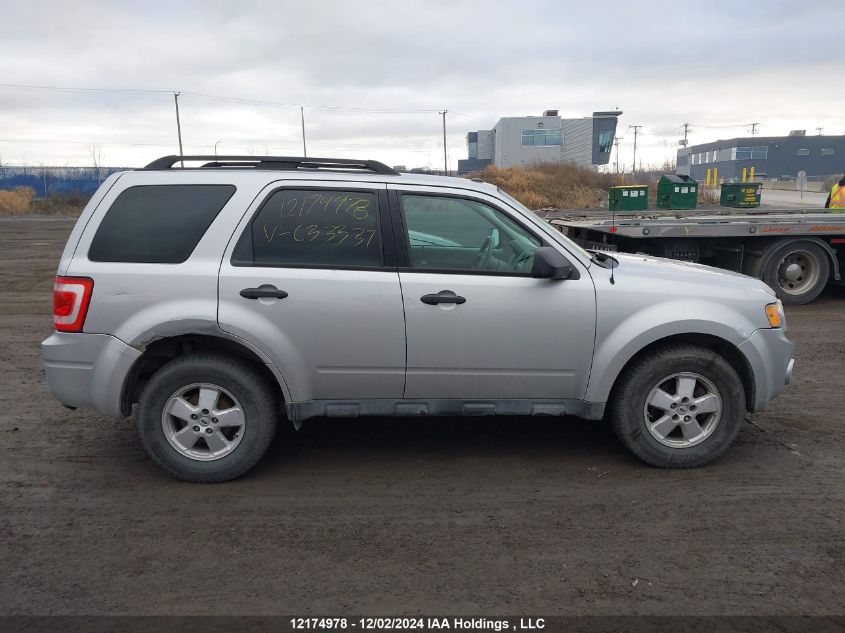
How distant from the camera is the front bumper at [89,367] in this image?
14.3 ft

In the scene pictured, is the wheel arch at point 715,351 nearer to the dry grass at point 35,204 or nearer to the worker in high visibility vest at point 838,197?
the worker in high visibility vest at point 838,197

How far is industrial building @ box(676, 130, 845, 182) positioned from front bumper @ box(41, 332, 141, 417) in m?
101

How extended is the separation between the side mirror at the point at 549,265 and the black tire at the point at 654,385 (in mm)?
775

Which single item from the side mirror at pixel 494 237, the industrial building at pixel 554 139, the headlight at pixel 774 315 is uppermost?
the industrial building at pixel 554 139

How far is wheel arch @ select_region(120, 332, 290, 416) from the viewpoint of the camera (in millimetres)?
4406

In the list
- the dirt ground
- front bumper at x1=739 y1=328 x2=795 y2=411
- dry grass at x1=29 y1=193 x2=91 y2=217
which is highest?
front bumper at x1=739 y1=328 x2=795 y2=411

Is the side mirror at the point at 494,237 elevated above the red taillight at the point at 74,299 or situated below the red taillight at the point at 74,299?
above

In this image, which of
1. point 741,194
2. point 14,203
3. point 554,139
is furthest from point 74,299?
point 554,139

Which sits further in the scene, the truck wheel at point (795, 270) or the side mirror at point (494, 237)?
the truck wheel at point (795, 270)

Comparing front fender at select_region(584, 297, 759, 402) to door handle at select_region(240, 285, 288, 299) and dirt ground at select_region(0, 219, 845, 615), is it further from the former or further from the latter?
door handle at select_region(240, 285, 288, 299)

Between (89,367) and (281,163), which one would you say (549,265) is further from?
(89,367)

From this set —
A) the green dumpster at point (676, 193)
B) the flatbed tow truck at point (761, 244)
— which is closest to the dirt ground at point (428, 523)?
the flatbed tow truck at point (761, 244)

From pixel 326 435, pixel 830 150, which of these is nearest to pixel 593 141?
pixel 830 150

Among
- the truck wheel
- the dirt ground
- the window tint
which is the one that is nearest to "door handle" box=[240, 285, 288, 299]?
the window tint
